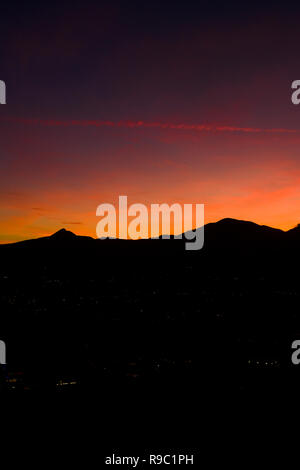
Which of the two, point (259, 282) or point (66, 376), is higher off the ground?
point (259, 282)

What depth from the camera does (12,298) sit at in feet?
515

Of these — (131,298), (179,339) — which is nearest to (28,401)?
(179,339)

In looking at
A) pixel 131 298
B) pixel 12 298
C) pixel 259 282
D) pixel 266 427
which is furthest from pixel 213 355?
pixel 12 298

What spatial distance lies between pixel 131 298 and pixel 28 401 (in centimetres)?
11738

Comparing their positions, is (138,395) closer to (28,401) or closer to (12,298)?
(28,401)

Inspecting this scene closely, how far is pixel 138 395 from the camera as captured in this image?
34.8m

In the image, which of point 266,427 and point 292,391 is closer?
point 266,427

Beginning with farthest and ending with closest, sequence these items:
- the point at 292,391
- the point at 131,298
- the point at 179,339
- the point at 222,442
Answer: the point at 131,298, the point at 179,339, the point at 292,391, the point at 222,442

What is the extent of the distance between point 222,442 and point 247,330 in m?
71.2

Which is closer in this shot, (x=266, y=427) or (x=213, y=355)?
(x=266, y=427)

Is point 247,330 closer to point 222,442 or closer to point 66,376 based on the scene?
point 66,376
